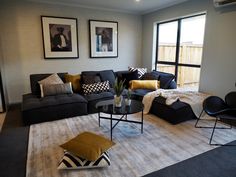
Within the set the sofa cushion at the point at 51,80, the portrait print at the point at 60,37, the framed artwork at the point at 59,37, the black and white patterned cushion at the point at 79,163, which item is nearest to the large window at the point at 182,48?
the framed artwork at the point at 59,37

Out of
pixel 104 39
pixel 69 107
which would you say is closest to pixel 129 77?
pixel 104 39

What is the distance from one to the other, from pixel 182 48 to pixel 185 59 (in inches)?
12.2

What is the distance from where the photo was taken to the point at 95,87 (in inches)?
159

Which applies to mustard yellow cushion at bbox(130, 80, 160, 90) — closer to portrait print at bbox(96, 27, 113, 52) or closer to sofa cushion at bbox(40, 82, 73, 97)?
portrait print at bbox(96, 27, 113, 52)

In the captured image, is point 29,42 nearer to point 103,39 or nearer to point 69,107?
point 103,39

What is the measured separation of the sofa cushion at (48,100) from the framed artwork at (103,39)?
1.78 meters

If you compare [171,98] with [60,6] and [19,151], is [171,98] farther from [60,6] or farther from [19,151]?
[60,6]

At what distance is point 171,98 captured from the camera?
347 centimetres

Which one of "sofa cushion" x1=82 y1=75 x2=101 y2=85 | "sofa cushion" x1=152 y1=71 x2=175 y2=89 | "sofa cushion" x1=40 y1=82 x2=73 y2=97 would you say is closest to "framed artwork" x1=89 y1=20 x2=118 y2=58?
"sofa cushion" x1=82 y1=75 x2=101 y2=85

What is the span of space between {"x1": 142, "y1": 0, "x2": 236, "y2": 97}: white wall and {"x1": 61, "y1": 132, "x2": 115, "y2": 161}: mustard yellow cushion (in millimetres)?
2763

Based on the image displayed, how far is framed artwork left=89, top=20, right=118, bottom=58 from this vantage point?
489cm

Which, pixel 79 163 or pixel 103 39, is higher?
pixel 103 39

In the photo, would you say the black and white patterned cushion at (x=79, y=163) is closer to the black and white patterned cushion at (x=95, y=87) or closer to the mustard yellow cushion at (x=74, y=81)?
the black and white patterned cushion at (x=95, y=87)

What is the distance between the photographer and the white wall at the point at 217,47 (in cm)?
332
